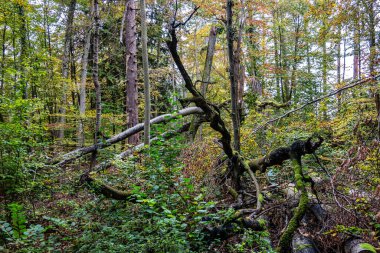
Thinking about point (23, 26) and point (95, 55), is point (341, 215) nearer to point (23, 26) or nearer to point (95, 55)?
point (95, 55)

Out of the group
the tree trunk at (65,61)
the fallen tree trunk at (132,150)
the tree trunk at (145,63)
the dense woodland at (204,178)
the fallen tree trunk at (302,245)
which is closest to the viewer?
the dense woodland at (204,178)

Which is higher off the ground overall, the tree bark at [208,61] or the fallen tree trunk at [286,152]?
the tree bark at [208,61]

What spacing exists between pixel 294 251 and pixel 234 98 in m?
2.78

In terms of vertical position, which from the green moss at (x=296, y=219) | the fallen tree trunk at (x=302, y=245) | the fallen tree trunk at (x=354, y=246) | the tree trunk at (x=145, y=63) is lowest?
the fallen tree trunk at (x=302, y=245)

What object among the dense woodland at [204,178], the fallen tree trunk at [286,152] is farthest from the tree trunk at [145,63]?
the fallen tree trunk at [286,152]

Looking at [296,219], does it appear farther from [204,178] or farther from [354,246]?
[204,178]

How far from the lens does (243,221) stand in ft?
10.5

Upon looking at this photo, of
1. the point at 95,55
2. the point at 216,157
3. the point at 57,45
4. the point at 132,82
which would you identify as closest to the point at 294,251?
the point at 216,157

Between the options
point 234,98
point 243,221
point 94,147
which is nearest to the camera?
point 243,221

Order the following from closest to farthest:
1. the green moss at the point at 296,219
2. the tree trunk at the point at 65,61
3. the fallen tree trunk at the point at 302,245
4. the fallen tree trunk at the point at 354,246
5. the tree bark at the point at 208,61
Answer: the fallen tree trunk at the point at 354,246, the green moss at the point at 296,219, the fallen tree trunk at the point at 302,245, the tree bark at the point at 208,61, the tree trunk at the point at 65,61

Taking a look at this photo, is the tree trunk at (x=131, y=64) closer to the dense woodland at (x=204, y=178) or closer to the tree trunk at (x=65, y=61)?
the dense woodland at (x=204, y=178)

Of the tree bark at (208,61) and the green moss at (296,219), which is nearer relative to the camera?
the green moss at (296,219)

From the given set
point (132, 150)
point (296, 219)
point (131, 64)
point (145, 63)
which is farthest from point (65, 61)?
point (296, 219)

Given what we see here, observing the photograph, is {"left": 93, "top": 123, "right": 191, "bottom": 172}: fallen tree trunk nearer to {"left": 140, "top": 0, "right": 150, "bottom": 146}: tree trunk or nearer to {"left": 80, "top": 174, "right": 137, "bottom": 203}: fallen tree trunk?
{"left": 140, "top": 0, "right": 150, "bottom": 146}: tree trunk
